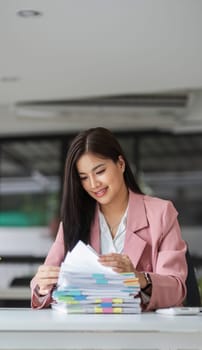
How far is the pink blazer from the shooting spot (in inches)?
96.2

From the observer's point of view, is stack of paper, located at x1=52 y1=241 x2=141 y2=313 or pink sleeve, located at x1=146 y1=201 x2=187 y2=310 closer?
stack of paper, located at x1=52 y1=241 x2=141 y2=313

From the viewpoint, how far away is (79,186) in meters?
2.67

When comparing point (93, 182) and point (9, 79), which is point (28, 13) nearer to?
point (9, 79)

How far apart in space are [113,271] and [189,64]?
358 cm

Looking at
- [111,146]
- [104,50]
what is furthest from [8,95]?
[111,146]

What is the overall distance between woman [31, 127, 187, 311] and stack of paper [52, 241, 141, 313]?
0.14 m

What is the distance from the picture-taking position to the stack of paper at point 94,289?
2281 millimetres

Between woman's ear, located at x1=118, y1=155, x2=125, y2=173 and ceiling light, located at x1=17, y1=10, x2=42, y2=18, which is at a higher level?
ceiling light, located at x1=17, y1=10, x2=42, y2=18

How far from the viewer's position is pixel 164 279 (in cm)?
243

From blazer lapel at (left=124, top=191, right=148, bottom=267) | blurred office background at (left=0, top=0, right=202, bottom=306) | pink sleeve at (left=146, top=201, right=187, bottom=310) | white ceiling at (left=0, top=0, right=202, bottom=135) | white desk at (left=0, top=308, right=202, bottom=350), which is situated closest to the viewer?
white desk at (left=0, top=308, right=202, bottom=350)

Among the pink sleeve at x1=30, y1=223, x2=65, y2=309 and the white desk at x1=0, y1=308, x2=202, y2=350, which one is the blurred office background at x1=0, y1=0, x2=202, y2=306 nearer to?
the pink sleeve at x1=30, y1=223, x2=65, y2=309

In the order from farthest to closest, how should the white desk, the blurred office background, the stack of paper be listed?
1. the blurred office background
2. the stack of paper
3. the white desk

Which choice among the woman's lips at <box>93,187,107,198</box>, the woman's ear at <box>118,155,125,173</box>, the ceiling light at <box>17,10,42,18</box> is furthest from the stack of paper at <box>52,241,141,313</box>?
the ceiling light at <box>17,10,42,18</box>

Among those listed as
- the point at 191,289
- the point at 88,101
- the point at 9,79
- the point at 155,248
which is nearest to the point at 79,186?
the point at 155,248
